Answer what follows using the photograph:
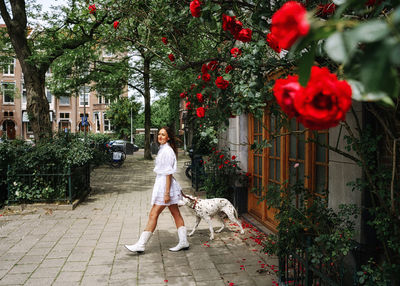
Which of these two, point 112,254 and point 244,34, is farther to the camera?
point 112,254

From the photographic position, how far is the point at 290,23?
666 millimetres

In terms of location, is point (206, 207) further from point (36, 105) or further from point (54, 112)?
point (54, 112)

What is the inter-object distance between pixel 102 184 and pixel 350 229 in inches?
413

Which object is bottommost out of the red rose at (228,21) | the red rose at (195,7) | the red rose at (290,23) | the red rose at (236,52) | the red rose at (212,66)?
the red rose at (290,23)

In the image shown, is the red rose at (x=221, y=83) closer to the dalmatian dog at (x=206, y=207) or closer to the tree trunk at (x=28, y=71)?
the dalmatian dog at (x=206, y=207)

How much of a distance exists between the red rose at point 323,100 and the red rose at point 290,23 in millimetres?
148

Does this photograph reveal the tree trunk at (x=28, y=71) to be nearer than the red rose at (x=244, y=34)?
No

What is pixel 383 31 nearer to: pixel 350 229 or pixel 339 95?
pixel 339 95

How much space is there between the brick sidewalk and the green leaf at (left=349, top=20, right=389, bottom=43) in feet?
11.9

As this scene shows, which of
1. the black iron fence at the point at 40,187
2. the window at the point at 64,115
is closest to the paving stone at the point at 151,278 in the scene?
the black iron fence at the point at 40,187

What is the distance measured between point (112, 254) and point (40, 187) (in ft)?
12.3

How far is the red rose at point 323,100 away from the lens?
76 centimetres

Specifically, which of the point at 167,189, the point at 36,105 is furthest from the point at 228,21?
the point at 36,105

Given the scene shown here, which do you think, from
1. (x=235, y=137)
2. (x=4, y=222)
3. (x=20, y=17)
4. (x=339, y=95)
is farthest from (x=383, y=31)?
(x=20, y=17)
